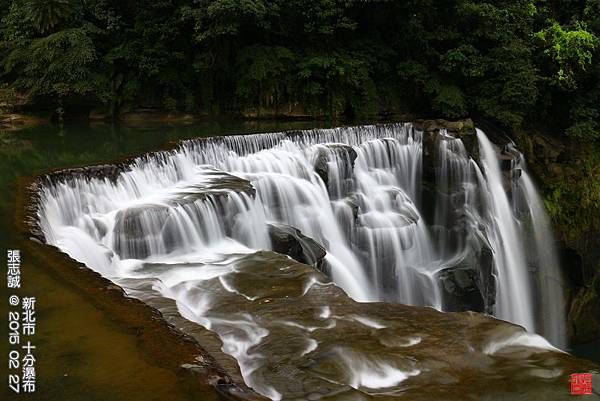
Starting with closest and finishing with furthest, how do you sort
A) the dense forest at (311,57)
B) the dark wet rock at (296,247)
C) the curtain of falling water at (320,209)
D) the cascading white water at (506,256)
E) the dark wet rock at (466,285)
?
1. the curtain of falling water at (320,209)
2. the dark wet rock at (296,247)
3. the dark wet rock at (466,285)
4. the cascading white water at (506,256)
5. the dense forest at (311,57)

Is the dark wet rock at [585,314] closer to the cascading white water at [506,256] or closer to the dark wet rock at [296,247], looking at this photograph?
the cascading white water at [506,256]

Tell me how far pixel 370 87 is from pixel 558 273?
870 centimetres

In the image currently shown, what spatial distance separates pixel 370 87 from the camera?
18828 millimetres

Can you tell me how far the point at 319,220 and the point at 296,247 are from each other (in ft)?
7.85

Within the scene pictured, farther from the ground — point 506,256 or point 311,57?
point 311,57

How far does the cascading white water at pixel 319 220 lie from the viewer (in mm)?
7328

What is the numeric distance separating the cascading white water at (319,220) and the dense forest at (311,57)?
375 cm

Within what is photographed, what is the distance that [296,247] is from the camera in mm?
8656

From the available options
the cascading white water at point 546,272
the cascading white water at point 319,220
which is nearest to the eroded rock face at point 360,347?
the cascading white water at point 319,220

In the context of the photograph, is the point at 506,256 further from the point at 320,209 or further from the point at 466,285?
the point at 320,209

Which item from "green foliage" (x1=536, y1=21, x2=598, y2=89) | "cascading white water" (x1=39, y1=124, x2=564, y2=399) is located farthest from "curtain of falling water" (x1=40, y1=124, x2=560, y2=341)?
"green foliage" (x1=536, y1=21, x2=598, y2=89)

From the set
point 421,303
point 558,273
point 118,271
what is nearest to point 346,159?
point 421,303

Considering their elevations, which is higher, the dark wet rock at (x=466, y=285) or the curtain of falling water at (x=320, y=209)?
the curtain of falling water at (x=320, y=209)

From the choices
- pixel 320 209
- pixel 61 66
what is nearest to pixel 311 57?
pixel 61 66
